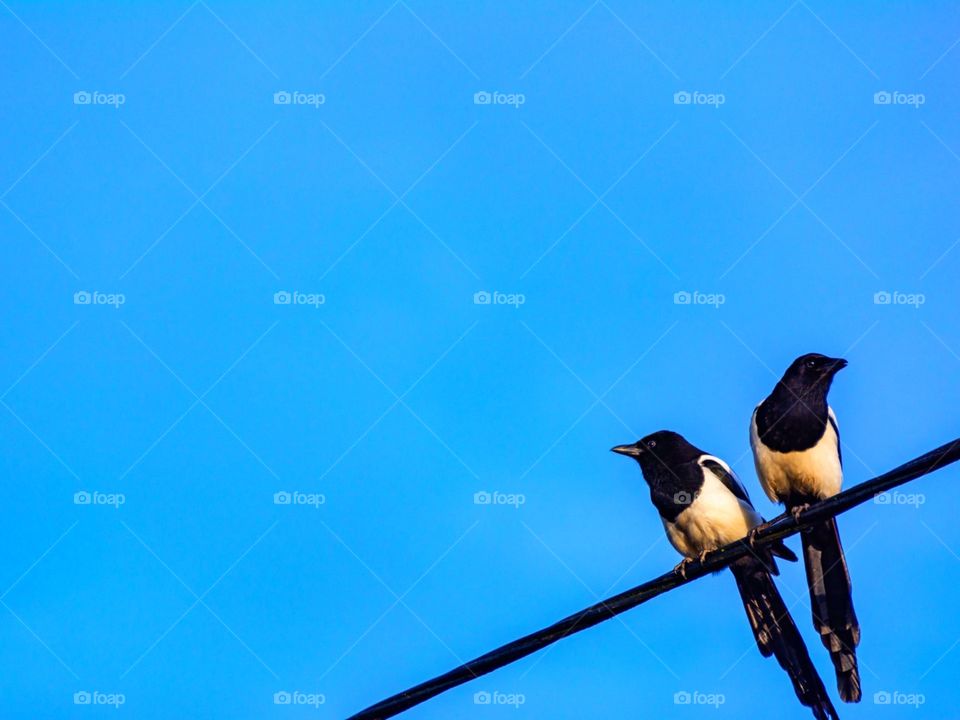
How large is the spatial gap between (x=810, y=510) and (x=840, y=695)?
161cm

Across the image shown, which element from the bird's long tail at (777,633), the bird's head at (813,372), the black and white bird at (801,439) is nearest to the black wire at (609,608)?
the bird's long tail at (777,633)

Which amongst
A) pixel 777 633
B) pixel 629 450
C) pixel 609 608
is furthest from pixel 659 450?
pixel 609 608

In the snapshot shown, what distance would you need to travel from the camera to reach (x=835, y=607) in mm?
6320

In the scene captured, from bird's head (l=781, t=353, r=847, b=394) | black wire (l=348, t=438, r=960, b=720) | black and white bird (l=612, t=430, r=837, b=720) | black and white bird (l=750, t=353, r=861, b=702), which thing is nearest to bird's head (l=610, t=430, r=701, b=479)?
black and white bird (l=612, t=430, r=837, b=720)

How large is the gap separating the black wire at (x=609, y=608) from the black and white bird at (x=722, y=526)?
51.7 inches

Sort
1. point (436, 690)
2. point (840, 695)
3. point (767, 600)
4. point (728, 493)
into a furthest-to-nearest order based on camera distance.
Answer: point (728, 493)
point (767, 600)
point (840, 695)
point (436, 690)

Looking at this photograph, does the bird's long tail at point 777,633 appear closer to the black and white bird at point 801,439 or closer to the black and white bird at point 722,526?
the black and white bird at point 722,526

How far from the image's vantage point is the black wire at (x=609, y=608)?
4.65 metres

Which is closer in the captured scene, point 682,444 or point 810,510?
point 810,510

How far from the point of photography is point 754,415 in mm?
7449

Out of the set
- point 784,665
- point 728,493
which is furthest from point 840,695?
point 728,493

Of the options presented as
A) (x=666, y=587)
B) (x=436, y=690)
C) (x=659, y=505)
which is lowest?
(x=436, y=690)

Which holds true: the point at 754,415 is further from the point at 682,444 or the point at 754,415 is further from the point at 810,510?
the point at 810,510

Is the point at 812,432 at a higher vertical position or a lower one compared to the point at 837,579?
higher
